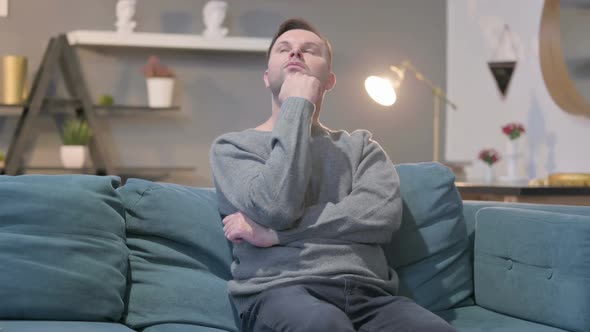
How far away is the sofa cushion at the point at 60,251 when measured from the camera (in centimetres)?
194

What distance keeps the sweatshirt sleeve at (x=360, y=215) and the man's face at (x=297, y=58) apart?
0.97 ft

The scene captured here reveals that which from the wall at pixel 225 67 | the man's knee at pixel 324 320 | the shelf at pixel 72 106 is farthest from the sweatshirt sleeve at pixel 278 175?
the wall at pixel 225 67

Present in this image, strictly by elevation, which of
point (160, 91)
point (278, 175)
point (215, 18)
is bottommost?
point (278, 175)

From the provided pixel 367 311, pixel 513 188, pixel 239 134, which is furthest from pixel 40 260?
pixel 513 188

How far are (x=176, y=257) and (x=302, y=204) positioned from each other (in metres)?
0.39

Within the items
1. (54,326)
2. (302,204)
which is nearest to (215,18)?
(302,204)

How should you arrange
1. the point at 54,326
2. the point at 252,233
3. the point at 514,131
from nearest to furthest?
the point at 54,326 → the point at 252,233 → the point at 514,131

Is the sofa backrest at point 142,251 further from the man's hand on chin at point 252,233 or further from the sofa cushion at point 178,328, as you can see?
the man's hand on chin at point 252,233

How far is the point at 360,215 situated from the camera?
2.02m

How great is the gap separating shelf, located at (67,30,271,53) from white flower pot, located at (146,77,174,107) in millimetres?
204

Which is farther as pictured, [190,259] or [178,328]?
[190,259]

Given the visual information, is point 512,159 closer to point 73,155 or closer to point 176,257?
point 73,155

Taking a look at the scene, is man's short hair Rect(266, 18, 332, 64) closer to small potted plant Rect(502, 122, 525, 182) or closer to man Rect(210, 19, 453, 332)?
man Rect(210, 19, 453, 332)

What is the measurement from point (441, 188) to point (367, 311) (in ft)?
2.05
